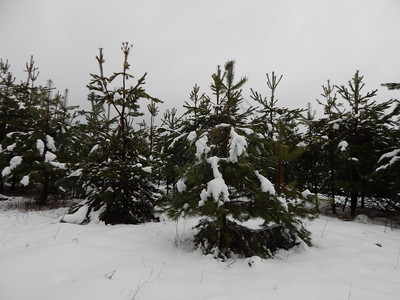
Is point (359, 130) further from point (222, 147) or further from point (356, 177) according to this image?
point (222, 147)

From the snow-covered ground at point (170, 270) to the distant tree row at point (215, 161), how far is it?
1.81 ft

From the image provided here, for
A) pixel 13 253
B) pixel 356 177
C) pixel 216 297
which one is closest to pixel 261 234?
pixel 216 297

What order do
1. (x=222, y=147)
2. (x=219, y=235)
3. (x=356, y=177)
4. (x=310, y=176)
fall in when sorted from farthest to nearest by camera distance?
1. (x=310, y=176)
2. (x=356, y=177)
3. (x=222, y=147)
4. (x=219, y=235)

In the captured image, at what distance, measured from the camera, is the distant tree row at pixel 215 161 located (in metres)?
3.68

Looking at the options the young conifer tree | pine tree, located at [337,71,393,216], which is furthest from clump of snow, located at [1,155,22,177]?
pine tree, located at [337,71,393,216]

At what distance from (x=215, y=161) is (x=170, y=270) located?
1.84 metres

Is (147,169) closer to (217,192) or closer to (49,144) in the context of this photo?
(217,192)

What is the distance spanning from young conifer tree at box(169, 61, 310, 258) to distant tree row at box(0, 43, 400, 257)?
0.06 feet

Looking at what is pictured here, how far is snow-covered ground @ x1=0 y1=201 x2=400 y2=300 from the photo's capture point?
2426mm

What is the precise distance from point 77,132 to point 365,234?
36.3 ft

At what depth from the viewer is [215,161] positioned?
3.66m

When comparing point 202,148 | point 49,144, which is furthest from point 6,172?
point 202,148

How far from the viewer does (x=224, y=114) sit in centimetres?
452

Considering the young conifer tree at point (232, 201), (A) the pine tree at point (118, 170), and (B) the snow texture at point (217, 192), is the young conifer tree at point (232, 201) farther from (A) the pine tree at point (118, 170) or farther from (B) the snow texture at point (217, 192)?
(A) the pine tree at point (118, 170)
